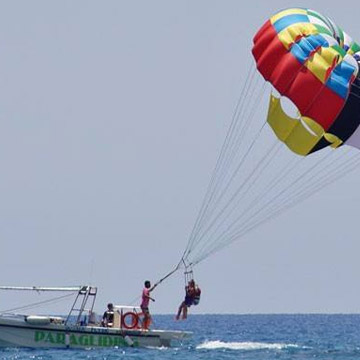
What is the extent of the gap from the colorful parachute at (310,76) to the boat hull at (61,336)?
33.1 ft

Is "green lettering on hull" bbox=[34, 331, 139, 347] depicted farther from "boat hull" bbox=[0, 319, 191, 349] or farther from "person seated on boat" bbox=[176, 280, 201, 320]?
"person seated on boat" bbox=[176, 280, 201, 320]

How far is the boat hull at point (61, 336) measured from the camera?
4584cm

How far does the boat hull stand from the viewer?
45844 mm

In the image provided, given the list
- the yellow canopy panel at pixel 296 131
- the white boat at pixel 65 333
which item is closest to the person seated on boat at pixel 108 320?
the white boat at pixel 65 333

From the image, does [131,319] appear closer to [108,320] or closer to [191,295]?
[108,320]

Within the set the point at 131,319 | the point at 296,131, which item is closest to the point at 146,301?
the point at 131,319

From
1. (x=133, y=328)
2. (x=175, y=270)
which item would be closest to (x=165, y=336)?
Result: (x=133, y=328)

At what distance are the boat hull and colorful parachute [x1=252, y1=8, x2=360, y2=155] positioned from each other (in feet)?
33.1

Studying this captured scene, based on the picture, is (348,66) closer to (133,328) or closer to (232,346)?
(133,328)

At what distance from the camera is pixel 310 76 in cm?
3844

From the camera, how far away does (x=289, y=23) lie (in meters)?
39.2

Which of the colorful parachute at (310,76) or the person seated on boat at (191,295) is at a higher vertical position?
the colorful parachute at (310,76)

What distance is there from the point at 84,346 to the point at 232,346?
7571mm

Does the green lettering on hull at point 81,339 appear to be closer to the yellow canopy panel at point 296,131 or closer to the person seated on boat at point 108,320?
the person seated on boat at point 108,320
